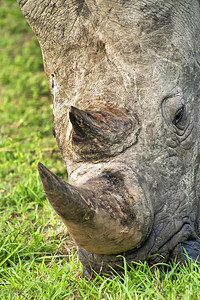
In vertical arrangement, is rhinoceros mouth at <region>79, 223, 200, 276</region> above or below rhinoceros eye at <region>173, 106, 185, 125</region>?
below

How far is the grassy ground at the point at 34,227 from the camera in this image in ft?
11.0

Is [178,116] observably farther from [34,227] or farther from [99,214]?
[34,227]

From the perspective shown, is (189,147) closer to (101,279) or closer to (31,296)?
(101,279)

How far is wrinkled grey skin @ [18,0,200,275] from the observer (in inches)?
122

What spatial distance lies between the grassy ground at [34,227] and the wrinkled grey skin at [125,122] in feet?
0.55

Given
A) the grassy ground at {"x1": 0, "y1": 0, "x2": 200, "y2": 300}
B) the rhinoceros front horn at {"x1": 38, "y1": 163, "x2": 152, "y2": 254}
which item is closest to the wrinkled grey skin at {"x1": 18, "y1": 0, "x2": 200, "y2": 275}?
the rhinoceros front horn at {"x1": 38, "y1": 163, "x2": 152, "y2": 254}

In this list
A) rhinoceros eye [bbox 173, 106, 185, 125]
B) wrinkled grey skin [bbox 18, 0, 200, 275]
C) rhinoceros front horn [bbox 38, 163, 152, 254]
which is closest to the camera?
rhinoceros front horn [bbox 38, 163, 152, 254]

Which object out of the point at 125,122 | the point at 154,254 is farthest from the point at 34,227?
the point at 125,122

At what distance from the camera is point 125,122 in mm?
3414

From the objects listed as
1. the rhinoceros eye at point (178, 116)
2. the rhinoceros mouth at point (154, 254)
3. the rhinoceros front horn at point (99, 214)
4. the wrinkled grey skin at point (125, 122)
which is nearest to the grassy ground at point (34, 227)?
the rhinoceros mouth at point (154, 254)

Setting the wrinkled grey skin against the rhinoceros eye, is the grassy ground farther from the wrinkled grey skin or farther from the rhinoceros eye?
the rhinoceros eye

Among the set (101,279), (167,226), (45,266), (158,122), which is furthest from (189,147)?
(45,266)

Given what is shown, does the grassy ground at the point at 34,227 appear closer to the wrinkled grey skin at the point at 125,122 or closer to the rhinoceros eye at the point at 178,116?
the wrinkled grey skin at the point at 125,122

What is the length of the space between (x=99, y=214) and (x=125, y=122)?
0.73 metres
